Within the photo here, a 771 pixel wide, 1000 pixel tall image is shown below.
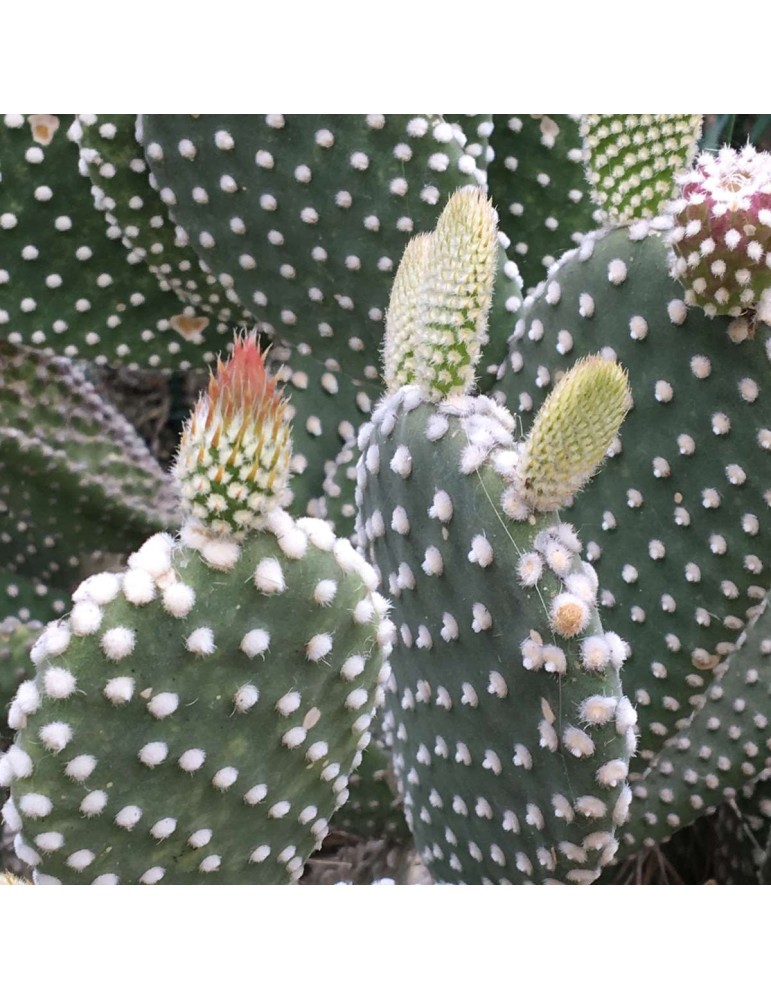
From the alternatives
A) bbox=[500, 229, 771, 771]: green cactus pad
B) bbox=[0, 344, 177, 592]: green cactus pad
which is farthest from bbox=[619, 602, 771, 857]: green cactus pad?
bbox=[0, 344, 177, 592]: green cactus pad

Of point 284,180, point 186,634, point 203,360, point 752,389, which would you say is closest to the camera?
point 186,634

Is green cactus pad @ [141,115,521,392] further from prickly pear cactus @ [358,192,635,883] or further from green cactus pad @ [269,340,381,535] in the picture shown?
prickly pear cactus @ [358,192,635,883]

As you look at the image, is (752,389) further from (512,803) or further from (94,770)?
(94,770)

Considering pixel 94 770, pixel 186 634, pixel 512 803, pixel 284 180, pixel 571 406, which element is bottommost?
pixel 512 803

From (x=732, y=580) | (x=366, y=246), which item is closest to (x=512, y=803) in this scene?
(x=732, y=580)

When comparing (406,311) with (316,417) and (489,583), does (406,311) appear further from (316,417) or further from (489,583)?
(316,417)

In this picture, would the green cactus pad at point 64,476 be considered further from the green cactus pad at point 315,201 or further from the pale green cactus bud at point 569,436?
the pale green cactus bud at point 569,436

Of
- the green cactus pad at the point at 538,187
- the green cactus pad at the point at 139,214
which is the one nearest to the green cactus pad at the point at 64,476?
the green cactus pad at the point at 139,214
